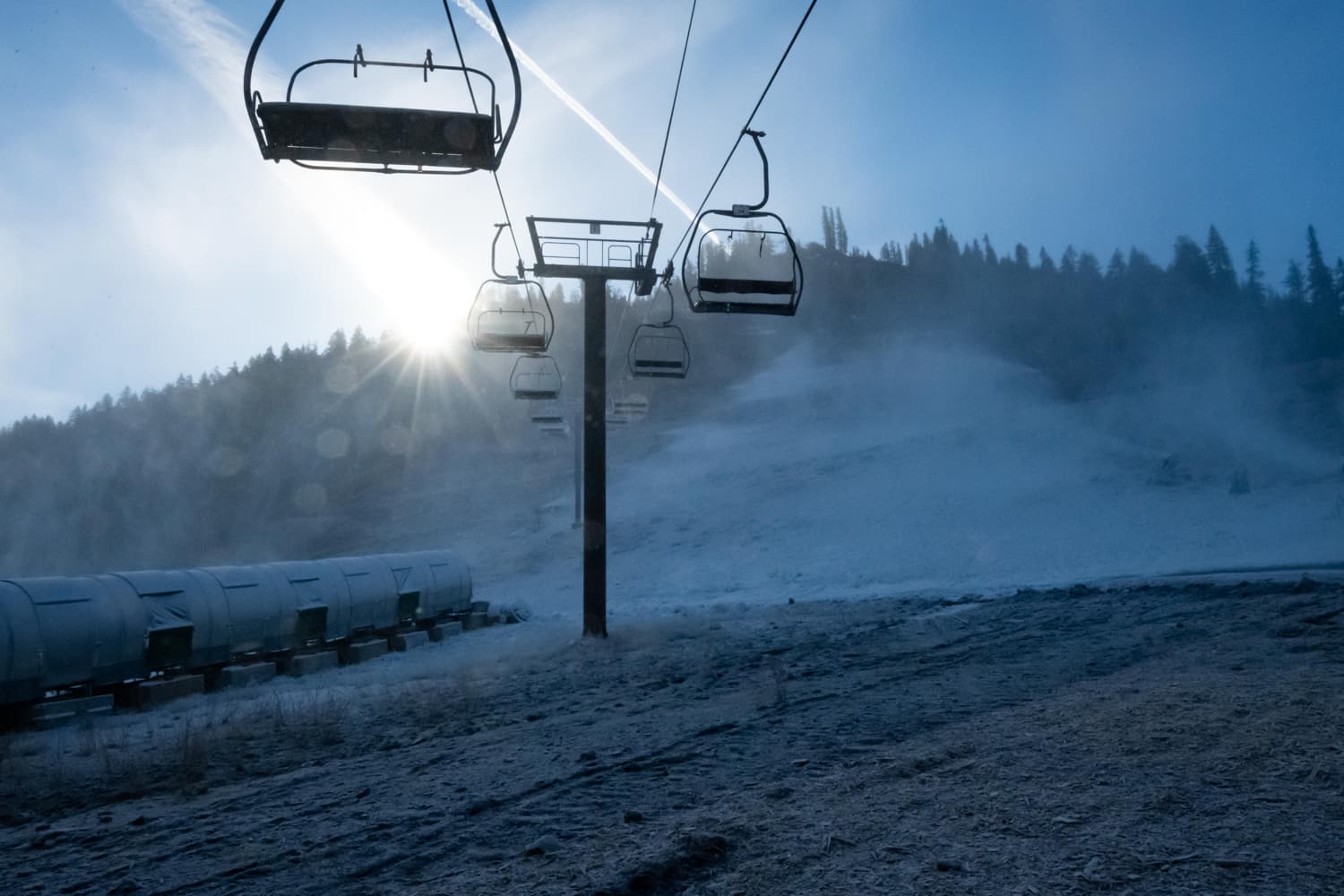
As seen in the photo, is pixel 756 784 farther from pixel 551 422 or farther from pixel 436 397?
pixel 436 397

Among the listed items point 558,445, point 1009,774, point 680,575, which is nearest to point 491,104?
point 1009,774

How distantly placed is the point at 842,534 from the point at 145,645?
29366 mm

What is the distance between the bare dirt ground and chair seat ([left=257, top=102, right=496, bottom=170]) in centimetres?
386

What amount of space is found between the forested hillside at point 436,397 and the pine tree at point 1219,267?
0.21 metres

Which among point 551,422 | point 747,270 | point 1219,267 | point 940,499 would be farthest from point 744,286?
→ point 1219,267

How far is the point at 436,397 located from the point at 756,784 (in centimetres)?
8605

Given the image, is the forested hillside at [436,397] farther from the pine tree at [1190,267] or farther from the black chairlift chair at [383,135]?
the black chairlift chair at [383,135]

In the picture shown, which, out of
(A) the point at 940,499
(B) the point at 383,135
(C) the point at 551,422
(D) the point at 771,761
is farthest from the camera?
(A) the point at 940,499

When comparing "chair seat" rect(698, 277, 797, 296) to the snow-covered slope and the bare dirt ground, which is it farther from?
the snow-covered slope

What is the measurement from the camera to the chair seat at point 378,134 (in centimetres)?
490

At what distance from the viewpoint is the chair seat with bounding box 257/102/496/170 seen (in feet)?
16.1

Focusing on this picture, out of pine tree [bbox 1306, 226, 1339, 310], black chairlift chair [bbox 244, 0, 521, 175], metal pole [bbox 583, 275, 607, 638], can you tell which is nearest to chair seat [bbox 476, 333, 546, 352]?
Result: metal pole [bbox 583, 275, 607, 638]

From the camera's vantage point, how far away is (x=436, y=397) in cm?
8912

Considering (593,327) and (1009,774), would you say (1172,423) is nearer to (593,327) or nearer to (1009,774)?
(593,327)
